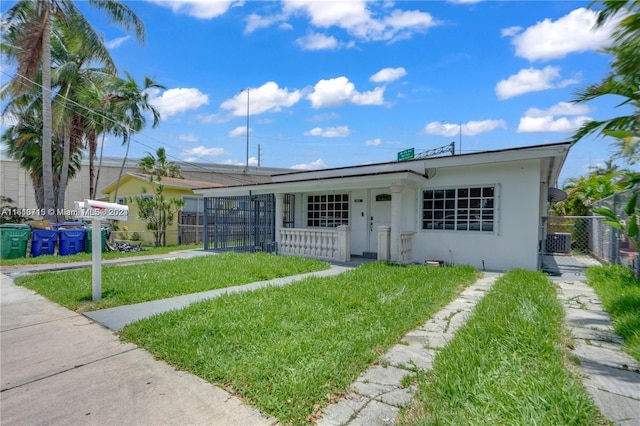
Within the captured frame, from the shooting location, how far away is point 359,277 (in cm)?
757

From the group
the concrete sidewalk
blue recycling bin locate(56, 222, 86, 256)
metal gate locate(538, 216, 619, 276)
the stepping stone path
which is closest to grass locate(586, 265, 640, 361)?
metal gate locate(538, 216, 619, 276)

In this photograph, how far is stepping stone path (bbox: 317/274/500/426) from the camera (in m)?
2.65

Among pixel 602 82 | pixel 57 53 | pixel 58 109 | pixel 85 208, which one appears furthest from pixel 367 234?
pixel 57 53

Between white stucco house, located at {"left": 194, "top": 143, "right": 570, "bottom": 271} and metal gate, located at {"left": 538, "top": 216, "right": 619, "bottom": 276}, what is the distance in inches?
31.5

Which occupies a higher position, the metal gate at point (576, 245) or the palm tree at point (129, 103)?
the palm tree at point (129, 103)

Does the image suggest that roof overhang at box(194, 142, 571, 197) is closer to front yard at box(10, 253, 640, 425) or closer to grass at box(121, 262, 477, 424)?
front yard at box(10, 253, 640, 425)

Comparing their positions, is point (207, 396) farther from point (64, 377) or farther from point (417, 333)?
point (417, 333)

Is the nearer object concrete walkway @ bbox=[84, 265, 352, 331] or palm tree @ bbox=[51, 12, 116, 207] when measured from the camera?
concrete walkway @ bbox=[84, 265, 352, 331]

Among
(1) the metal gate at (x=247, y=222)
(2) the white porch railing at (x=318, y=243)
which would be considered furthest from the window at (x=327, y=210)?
(2) the white porch railing at (x=318, y=243)

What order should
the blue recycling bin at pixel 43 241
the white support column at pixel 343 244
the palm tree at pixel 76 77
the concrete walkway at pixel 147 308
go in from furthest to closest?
the palm tree at pixel 76 77
the blue recycling bin at pixel 43 241
the white support column at pixel 343 244
the concrete walkway at pixel 147 308

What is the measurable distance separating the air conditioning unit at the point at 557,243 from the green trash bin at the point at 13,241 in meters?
18.7

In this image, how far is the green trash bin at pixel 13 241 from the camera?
→ 11.2 m

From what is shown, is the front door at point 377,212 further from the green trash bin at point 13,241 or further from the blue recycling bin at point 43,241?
the green trash bin at point 13,241

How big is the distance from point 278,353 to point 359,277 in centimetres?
420
